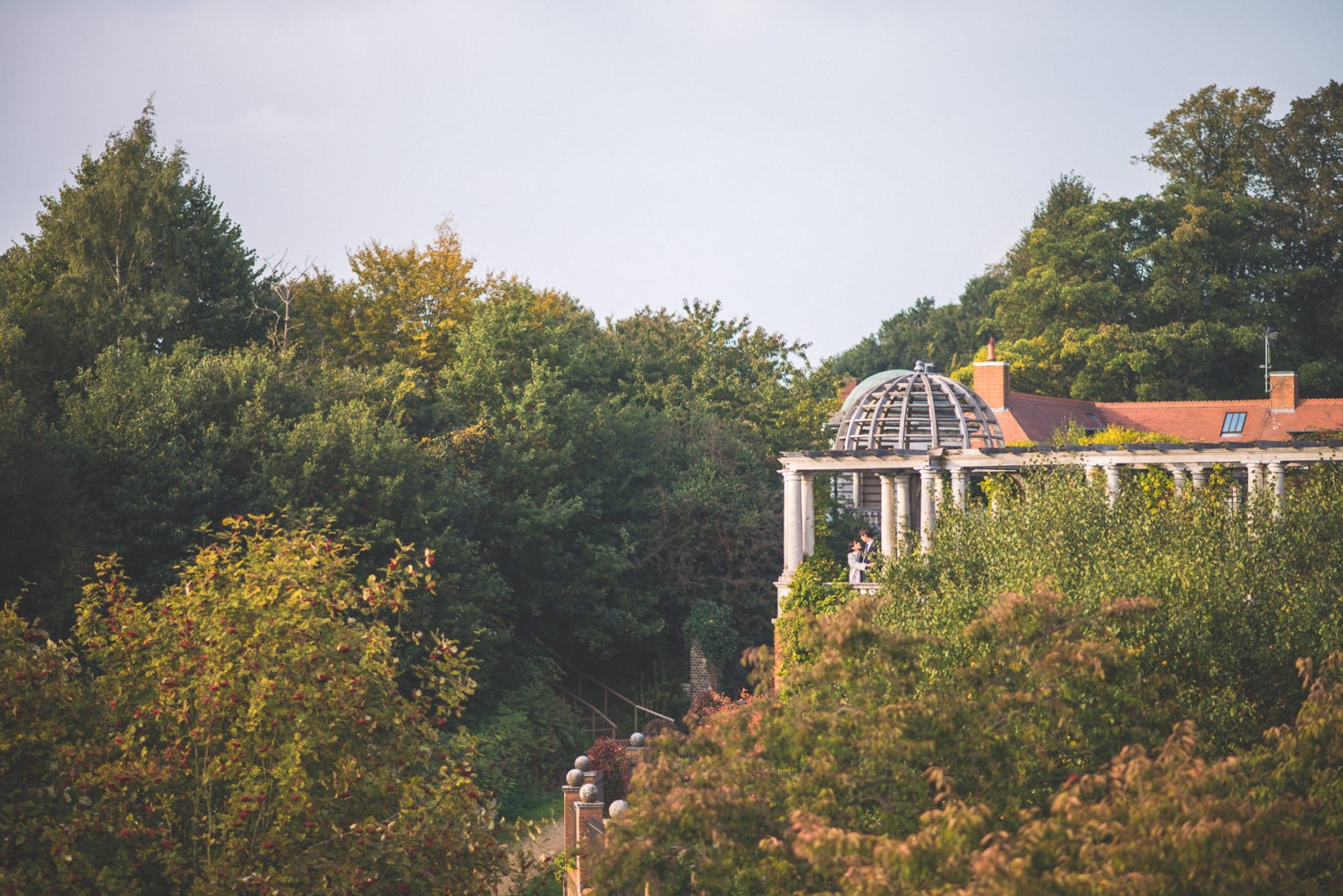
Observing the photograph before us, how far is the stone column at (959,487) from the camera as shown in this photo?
69.9 ft

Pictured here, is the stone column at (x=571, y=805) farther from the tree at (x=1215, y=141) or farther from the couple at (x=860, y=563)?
the tree at (x=1215, y=141)

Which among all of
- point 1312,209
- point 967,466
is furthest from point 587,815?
point 1312,209

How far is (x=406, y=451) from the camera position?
27.4 meters

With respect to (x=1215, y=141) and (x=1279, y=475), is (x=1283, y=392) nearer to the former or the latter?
(x=1215, y=141)

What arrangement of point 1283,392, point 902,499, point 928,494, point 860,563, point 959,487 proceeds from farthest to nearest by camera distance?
point 1283,392 < point 902,499 < point 860,563 < point 928,494 < point 959,487

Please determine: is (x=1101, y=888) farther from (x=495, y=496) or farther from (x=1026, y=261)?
(x=1026, y=261)

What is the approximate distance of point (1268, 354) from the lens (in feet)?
160

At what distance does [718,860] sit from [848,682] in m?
2.32

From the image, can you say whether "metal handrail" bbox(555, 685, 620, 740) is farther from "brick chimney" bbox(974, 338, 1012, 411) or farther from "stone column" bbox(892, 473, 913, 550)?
"brick chimney" bbox(974, 338, 1012, 411)

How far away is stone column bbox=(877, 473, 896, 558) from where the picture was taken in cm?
2616

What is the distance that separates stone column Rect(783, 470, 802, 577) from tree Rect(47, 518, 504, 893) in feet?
42.9

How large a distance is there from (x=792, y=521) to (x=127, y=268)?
18.2m

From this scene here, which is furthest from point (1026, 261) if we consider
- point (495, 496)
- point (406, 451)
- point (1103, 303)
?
point (406, 451)

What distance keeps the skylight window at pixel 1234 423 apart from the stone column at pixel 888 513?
2419 cm
